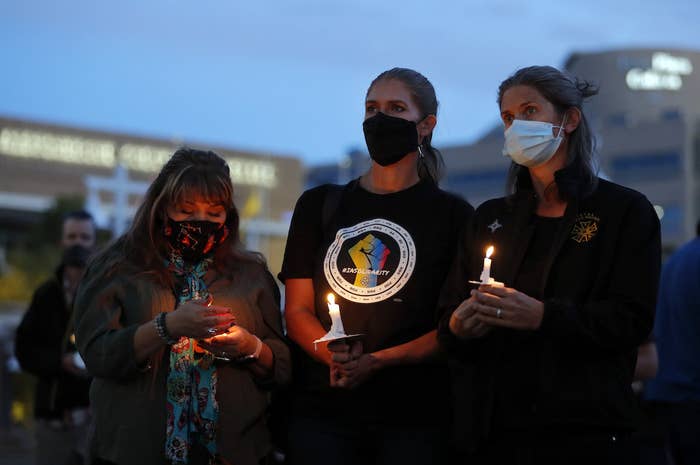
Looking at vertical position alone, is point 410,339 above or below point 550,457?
above

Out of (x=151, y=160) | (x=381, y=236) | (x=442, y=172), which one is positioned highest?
(x=151, y=160)

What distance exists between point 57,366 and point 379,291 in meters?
3.10

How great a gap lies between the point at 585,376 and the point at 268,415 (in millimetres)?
1536

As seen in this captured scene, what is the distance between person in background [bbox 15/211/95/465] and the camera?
22.4 feet

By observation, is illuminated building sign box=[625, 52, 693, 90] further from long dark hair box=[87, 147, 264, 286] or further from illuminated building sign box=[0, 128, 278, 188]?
long dark hair box=[87, 147, 264, 286]

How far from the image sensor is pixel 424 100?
15.7ft

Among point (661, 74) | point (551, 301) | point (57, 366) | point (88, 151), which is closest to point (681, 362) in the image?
point (551, 301)

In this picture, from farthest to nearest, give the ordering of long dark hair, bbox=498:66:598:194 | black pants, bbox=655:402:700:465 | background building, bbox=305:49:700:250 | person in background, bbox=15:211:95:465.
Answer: background building, bbox=305:49:700:250
person in background, bbox=15:211:95:465
black pants, bbox=655:402:700:465
long dark hair, bbox=498:66:598:194

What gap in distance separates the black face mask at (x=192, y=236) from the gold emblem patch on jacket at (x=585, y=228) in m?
1.51

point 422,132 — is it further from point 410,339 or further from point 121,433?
point 121,433

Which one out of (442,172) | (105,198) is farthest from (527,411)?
(105,198)

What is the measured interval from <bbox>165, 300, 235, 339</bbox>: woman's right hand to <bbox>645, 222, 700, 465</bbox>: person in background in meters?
3.08

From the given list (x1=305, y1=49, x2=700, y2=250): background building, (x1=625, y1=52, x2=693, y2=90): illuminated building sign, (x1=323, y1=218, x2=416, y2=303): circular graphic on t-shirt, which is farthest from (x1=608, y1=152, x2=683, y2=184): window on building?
(x1=323, y1=218, x2=416, y2=303): circular graphic on t-shirt

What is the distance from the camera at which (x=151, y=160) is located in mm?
80938
